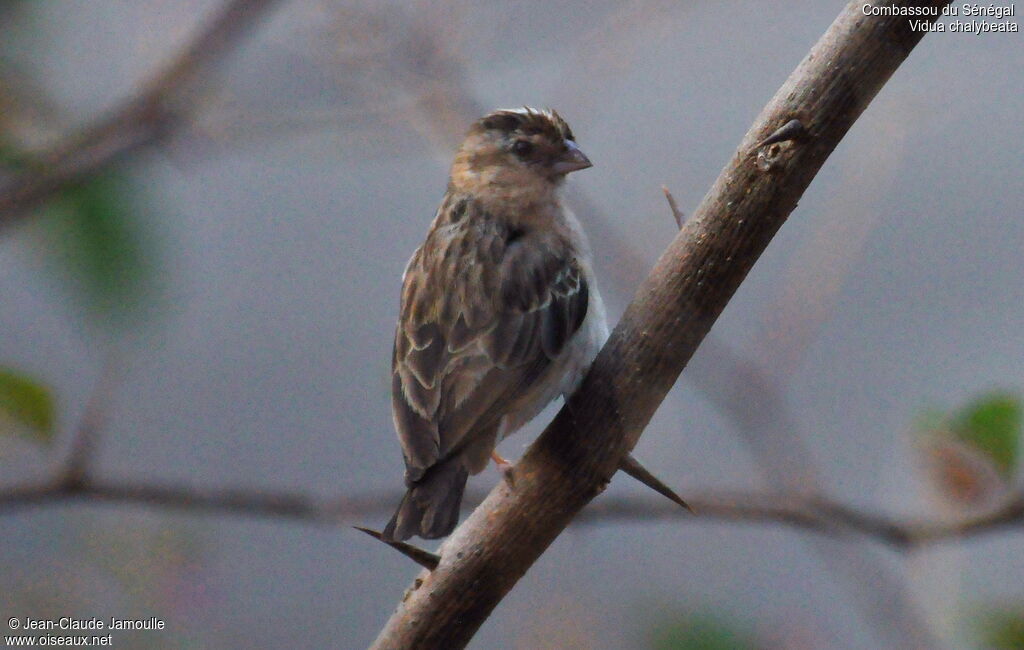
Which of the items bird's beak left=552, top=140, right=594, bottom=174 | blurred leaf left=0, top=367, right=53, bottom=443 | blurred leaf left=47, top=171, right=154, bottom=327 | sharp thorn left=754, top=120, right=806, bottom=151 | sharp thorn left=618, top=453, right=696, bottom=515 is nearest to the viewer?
sharp thorn left=754, top=120, right=806, bottom=151

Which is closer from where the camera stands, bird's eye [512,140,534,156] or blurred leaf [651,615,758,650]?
blurred leaf [651,615,758,650]

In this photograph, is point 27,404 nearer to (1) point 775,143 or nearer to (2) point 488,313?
(2) point 488,313

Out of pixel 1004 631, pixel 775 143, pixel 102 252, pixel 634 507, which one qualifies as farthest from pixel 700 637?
pixel 102 252

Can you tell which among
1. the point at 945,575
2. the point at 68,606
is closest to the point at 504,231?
the point at 945,575

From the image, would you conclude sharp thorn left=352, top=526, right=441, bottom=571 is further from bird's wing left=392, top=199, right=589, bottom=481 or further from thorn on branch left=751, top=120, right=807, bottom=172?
thorn on branch left=751, top=120, right=807, bottom=172

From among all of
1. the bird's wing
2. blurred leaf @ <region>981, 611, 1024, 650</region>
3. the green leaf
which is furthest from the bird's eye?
blurred leaf @ <region>981, 611, 1024, 650</region>
